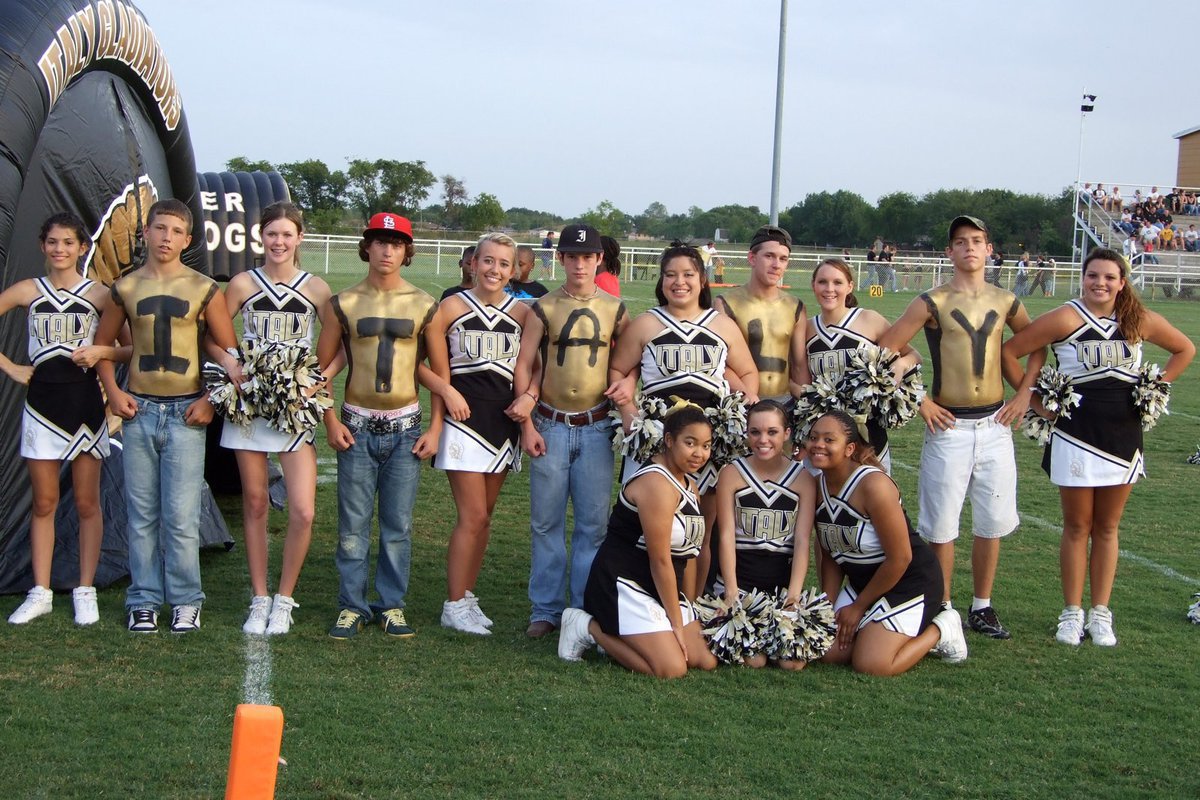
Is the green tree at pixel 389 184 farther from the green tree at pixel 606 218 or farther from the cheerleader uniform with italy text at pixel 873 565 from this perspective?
the cheerleader uniform with italy text at pixel 873 565

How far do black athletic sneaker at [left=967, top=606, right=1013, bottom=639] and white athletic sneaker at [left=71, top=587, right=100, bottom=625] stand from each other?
149 inches

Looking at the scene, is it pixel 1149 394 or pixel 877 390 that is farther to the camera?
pixel 1149 394

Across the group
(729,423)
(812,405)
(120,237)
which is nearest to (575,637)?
(729,423)

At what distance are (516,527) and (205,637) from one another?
2.56 m

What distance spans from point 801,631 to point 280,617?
2.15 meters

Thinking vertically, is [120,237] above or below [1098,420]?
above

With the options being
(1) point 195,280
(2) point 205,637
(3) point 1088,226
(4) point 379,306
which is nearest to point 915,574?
(4) point 379,306

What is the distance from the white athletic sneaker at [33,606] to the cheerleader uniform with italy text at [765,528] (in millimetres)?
2928

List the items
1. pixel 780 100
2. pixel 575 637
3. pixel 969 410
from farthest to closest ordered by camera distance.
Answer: pixel 780 100, pixel 969 410, pixel 575 637

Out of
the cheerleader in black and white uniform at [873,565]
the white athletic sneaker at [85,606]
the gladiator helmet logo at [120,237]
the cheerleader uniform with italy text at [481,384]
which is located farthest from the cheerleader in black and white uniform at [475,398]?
the gladiator helmet logo at [120,237]

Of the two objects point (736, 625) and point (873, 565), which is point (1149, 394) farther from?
point (736, 625)

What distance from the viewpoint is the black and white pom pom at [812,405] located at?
5.02m

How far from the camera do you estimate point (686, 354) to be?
5.14m

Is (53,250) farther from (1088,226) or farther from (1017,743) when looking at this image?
(1088,226)
